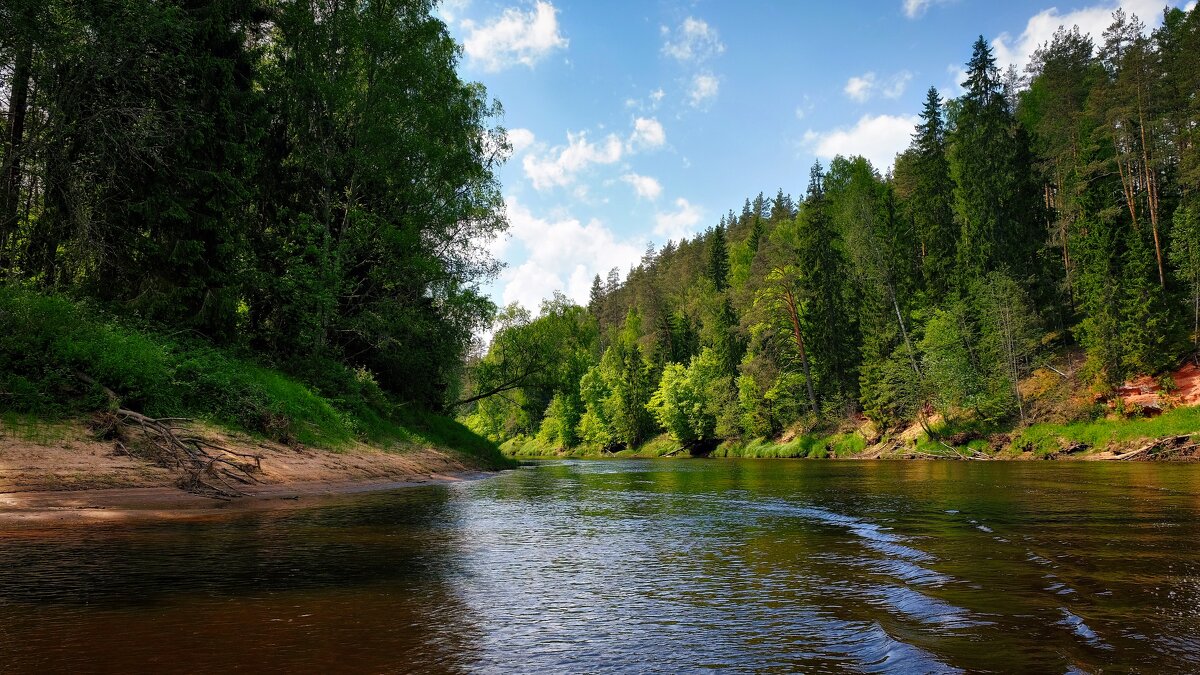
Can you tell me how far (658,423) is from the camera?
8588 centimetres

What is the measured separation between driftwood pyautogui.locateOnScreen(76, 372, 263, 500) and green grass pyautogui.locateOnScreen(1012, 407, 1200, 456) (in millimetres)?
41591

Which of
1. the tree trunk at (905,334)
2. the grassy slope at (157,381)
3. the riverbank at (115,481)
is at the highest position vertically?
the tree trunk at (905,334)

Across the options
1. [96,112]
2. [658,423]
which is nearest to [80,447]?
[96,112]

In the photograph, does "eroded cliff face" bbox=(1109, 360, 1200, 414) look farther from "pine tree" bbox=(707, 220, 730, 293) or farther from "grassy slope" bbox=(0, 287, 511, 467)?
"pine tree" bbox=(707, 220, 730, 293)

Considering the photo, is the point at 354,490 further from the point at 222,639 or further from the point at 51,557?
the point at 222,639

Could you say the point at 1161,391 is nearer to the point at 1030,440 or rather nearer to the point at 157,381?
the point at 1030,440

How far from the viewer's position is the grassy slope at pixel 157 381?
1445 centimetres

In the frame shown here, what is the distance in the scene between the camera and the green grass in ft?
112

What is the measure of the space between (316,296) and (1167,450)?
131ft

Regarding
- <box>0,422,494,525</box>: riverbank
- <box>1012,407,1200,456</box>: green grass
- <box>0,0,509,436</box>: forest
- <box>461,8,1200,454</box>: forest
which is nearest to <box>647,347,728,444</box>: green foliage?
<box>461,8,1200,454</box>: forest

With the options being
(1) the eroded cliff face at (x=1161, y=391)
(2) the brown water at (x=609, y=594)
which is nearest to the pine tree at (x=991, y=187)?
(1) the eroded cliff face at (x=1161, y=391)

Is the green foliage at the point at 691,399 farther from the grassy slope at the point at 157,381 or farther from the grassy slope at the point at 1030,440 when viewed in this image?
the grassy slope at the point at 157,381

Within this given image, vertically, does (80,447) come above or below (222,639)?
above

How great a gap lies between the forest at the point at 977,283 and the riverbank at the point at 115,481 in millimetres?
18837
